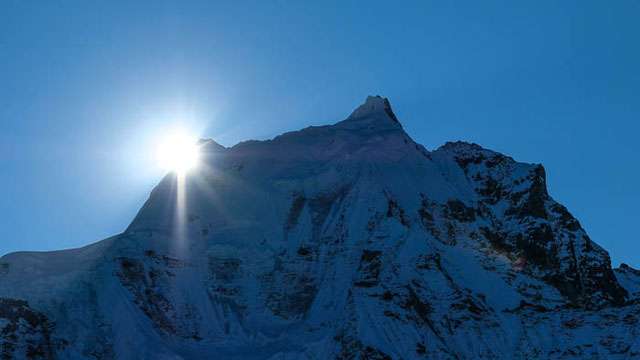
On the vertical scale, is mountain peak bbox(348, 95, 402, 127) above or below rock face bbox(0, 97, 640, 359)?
above

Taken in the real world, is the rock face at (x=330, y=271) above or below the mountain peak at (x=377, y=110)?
below

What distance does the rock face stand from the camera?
126812mm

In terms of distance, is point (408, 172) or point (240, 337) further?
point (408, 172)

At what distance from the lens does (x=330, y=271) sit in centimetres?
14338

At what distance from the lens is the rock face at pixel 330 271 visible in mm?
126812

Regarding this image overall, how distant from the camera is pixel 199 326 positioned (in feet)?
438

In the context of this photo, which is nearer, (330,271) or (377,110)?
(330,271)

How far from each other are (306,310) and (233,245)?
19.0 meters

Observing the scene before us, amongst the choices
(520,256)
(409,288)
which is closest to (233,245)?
(409,288)

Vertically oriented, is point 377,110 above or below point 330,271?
above

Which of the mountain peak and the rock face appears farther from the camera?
the mountain peak

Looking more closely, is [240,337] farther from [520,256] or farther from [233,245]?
[520,256]

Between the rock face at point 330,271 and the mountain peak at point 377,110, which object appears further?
the mountain peak at point 377,110

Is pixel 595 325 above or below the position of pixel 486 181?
below
